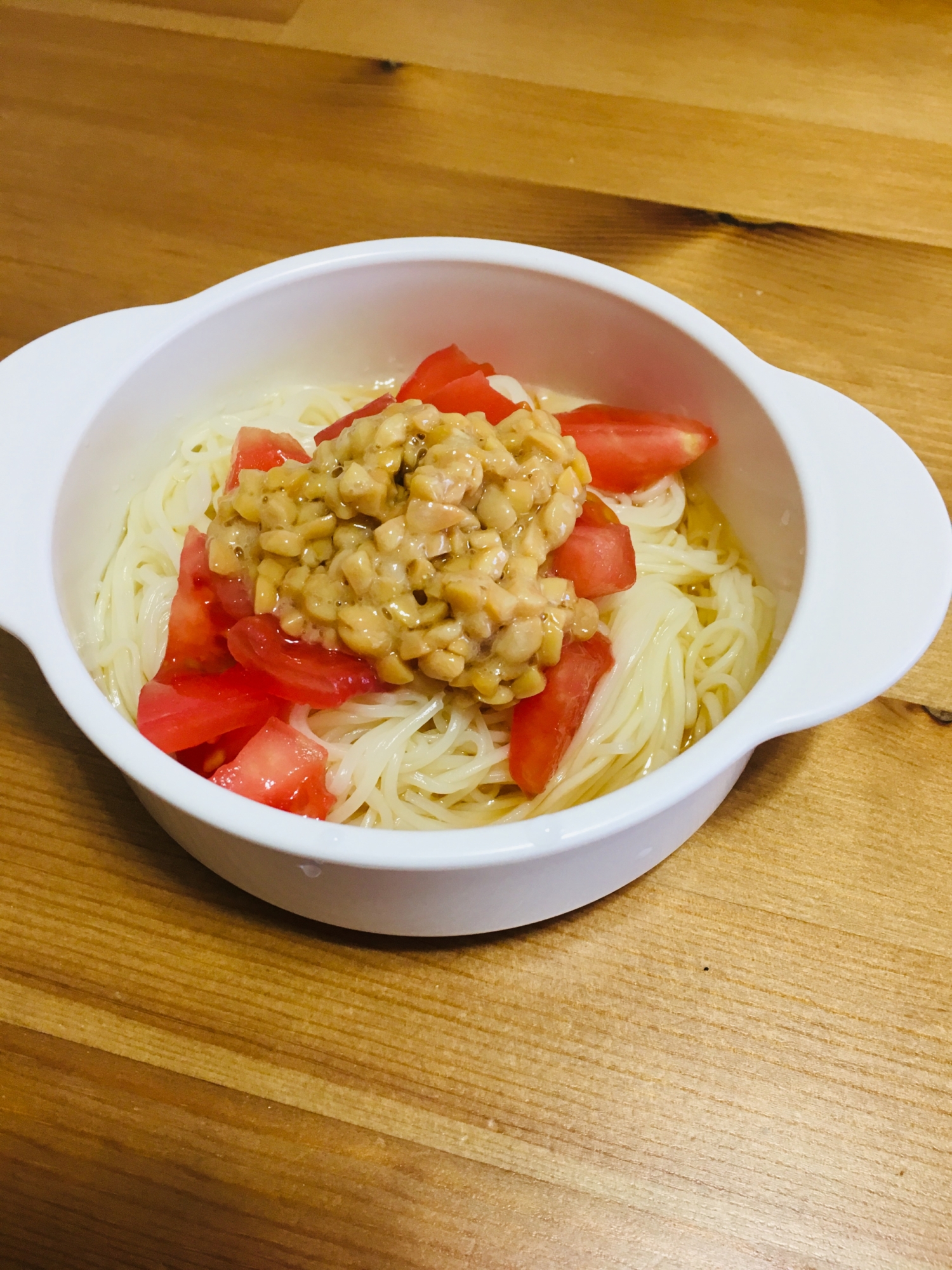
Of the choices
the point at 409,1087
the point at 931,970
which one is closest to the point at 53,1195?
the point at 409,1087

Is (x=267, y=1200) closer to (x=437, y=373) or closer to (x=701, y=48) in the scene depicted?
(x=437, y=373)

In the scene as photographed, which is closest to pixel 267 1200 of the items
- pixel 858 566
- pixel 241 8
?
pixel 858 566

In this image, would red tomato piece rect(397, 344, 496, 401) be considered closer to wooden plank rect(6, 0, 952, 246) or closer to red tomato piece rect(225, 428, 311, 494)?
red tomato piece rect(225, 428, 311, 494)

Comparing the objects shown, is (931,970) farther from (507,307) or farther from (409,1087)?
(507,307)

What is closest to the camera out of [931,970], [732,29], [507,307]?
[931,970]

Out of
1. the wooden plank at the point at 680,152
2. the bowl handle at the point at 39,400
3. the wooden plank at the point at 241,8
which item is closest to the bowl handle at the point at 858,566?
the bowl handle at the point at 39,400

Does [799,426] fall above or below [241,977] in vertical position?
above
